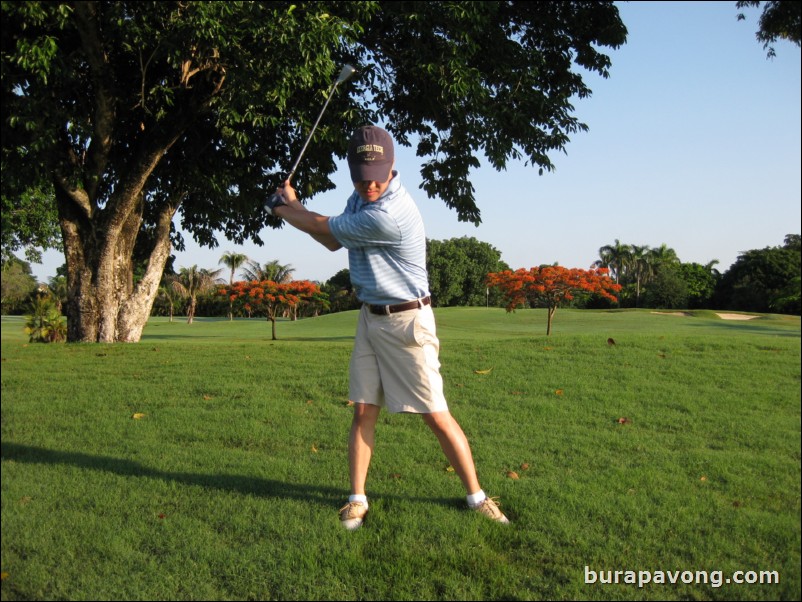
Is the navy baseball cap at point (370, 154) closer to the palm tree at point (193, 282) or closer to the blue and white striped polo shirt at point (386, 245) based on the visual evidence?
the blue and white striped polo shirt at point (386, 245)

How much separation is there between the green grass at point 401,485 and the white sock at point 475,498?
9cm

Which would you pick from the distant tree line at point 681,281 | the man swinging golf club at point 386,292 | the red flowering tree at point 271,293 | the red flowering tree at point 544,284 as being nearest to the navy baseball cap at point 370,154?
the man swinging golf club at point 386,292

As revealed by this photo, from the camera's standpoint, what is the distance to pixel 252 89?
27.8ft

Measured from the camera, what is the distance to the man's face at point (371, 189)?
10.9 ft

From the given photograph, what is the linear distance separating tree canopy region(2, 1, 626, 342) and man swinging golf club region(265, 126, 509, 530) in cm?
535

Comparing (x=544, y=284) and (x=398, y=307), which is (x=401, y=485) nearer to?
(x=398, y=307)

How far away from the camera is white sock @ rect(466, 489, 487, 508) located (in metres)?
3.45

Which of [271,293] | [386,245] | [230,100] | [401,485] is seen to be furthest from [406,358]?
[271,293]

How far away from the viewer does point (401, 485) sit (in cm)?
397

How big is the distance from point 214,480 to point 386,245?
176 centimetres

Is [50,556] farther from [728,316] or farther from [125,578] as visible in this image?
[728,316]

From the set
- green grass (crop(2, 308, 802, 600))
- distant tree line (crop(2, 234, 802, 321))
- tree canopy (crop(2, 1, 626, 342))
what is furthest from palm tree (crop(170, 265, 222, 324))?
green grass (crop(2, 308, 802, 600))

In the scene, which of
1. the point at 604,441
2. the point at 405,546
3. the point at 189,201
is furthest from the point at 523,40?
the point at 405,546

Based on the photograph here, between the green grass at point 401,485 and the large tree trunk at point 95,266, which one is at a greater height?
the large tree trunk at point 95,266
